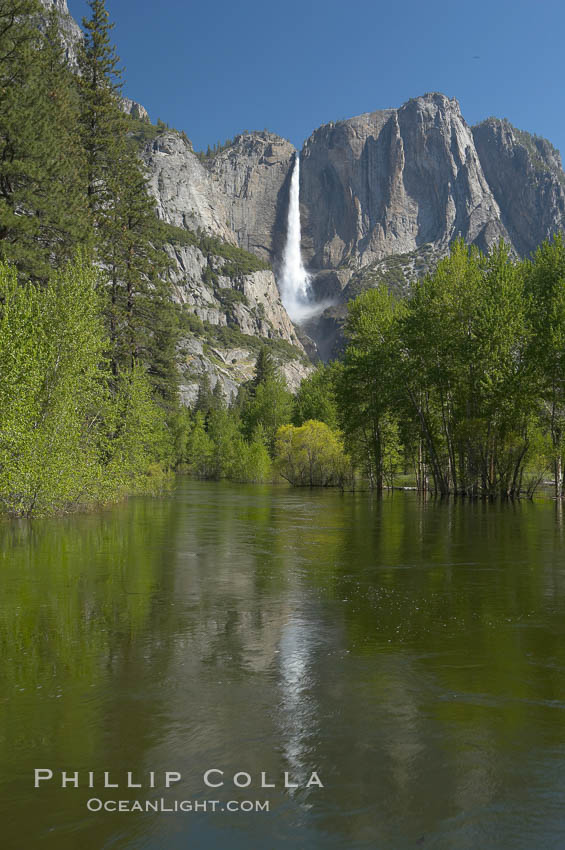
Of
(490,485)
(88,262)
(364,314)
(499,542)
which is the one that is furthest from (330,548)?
(364,314)

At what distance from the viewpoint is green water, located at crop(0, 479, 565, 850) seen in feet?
17.7

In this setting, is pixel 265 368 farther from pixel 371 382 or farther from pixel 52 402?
pixel 52 402

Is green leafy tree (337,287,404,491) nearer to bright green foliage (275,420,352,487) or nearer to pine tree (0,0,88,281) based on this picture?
bright green foliage (275,420,352,487)

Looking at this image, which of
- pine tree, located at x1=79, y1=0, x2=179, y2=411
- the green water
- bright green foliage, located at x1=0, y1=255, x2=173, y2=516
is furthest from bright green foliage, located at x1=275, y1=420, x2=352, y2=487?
the green water

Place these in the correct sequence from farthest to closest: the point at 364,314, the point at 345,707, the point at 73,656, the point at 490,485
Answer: the point at 364,314 < the point at 490,485 < the point at 73,656 < the point at 345,707

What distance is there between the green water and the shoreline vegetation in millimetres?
13741

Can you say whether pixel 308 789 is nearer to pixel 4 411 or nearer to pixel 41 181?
pixel 4 411

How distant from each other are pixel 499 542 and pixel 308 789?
19.5 meters

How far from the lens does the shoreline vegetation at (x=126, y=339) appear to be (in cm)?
2986

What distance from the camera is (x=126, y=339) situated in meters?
50.6

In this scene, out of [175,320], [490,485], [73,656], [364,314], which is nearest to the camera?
[73,656]

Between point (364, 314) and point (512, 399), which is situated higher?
point (364, 314)

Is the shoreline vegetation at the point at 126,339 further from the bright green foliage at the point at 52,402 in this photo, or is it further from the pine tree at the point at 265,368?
the pine tree at the point at 265,368

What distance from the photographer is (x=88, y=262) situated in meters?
36.6
